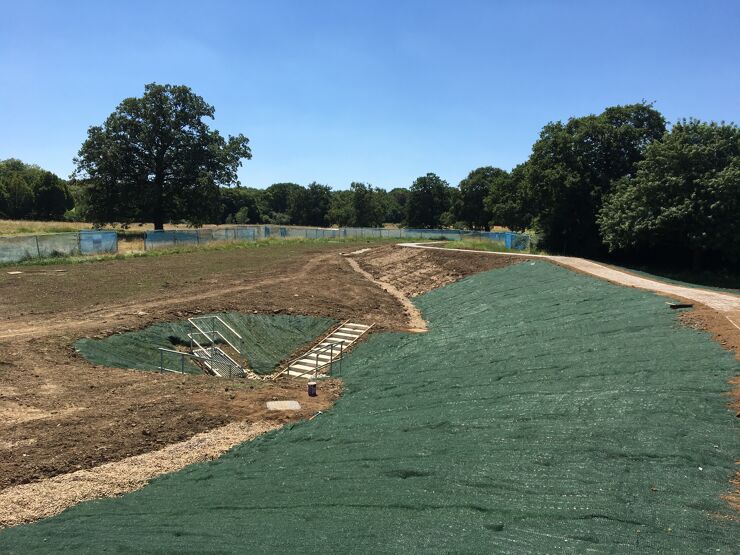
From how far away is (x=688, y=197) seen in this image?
3006cm

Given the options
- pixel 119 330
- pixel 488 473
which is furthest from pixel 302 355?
pixel 488 473

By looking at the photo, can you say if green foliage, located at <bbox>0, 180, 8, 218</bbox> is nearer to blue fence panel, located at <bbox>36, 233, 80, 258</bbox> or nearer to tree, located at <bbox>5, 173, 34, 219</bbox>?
tree, located at <bbox>5, 173, 34, 219</bbox>

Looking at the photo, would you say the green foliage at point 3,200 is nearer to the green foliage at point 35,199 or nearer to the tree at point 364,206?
the green foliage at point 35,199

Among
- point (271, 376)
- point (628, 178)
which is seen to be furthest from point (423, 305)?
point (628, 178)

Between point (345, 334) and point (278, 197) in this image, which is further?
point (278, 197)

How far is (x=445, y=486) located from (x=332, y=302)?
1881cm

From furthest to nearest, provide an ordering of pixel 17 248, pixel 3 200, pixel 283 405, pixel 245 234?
pixel 3 200, pixel 245 234, pixel 17 248, pixel 283 405

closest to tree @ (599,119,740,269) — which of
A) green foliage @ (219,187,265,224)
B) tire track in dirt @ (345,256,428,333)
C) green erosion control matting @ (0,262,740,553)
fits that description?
tire track in dirt @ (345,256,428,333)

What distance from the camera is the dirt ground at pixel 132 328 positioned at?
9.59m

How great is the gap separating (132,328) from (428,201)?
8423 cm

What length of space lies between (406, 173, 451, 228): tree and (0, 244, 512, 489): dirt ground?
63.7 m

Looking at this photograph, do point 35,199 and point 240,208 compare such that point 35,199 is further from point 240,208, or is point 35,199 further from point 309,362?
point 309,362

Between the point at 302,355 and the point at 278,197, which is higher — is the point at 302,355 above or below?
below

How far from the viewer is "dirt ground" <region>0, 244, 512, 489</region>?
9.55 m
